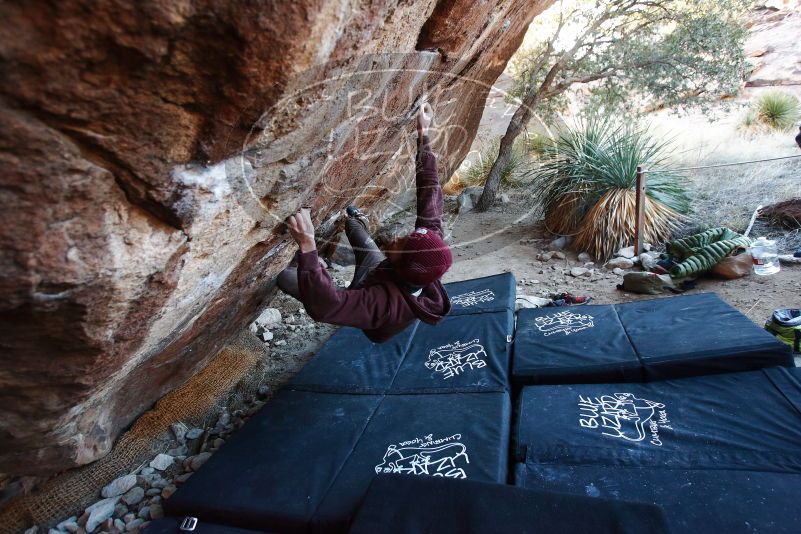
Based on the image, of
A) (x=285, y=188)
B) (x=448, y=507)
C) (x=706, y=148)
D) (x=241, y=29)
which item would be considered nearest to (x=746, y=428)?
(x=448, y=507)

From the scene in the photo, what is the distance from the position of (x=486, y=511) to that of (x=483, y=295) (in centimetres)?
265

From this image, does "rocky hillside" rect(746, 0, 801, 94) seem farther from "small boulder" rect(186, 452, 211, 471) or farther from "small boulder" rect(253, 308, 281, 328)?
"small boulder" rect(186, 452, 211, 471)

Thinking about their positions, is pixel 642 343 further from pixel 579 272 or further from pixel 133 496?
pixel 133 496

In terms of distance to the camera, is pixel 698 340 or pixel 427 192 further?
pixel 698 340

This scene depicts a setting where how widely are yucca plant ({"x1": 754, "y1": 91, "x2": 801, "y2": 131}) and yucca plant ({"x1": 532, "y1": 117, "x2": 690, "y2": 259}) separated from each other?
12.8ft

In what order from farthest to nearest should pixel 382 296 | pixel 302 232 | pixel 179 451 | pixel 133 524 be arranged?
pixel 179 451 → pixel 133 524 → pixel 382 296 → pixel 302 232

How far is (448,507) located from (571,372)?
4.70 ft

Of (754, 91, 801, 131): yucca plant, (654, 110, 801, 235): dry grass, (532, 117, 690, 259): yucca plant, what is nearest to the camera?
(532, 117, 690, 259): yucca plant

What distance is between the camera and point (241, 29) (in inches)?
41.6

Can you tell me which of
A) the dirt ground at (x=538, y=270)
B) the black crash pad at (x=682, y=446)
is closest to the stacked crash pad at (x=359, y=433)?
the black crash pad at (x=682, y=446)

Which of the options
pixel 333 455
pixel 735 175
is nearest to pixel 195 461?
pixel 333 455

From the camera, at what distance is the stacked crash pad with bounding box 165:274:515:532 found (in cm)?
231

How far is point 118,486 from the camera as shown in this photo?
9.07 feet

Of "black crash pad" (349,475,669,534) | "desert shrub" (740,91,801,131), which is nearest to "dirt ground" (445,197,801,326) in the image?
"black crash pad" (349,475,669,534)
